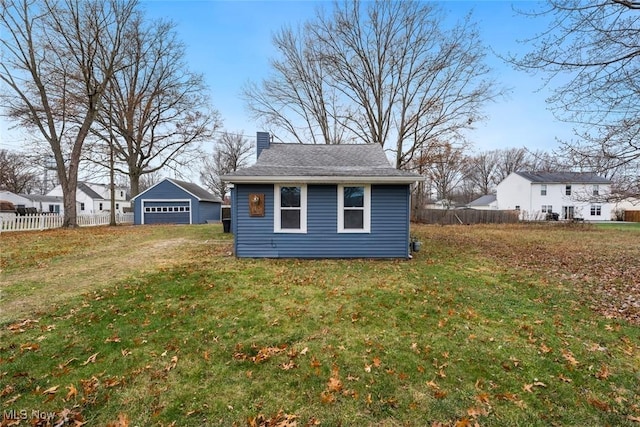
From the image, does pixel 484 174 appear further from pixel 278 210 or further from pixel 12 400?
pixel 12 400

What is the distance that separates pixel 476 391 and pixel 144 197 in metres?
26.4

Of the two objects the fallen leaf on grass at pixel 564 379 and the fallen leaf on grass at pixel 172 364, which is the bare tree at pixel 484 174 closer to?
the fallen leaf on grass at pixel 564 379

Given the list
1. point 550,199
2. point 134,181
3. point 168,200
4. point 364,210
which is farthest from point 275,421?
point 550,199

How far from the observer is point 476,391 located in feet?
9.20

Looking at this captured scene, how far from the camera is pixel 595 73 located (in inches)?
237

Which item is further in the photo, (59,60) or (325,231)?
(59,60)

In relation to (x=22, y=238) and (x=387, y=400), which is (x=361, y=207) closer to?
(x=387, y=400)

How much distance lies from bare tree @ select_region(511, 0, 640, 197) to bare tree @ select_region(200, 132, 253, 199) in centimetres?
3831

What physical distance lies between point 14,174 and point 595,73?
63985mm

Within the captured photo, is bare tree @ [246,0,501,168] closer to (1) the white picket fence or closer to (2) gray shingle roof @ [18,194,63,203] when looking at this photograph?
(1) the white picket fence

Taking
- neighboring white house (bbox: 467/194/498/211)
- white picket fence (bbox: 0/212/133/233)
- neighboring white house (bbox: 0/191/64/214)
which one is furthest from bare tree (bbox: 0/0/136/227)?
neighboring white house (bbox: 467/194/498/211)

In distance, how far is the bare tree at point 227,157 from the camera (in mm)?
41872
